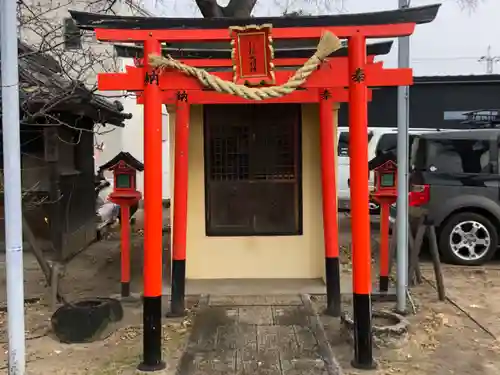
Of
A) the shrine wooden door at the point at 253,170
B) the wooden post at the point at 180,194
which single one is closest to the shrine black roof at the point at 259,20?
the wooden post at the point at 180,194

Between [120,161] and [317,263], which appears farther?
[317,263]

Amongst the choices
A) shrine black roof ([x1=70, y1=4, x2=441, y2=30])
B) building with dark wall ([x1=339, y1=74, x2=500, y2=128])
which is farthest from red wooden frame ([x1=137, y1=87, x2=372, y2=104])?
building with dark wall ([x1=339, y1=74, x2=500, y2=128])

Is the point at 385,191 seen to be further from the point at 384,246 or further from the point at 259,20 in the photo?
the point at 259,20

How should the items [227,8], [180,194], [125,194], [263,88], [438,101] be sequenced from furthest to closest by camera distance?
1. [438,101]
2. [227,8]
3. [125,194]
4. [180,194]
5. [263,88]

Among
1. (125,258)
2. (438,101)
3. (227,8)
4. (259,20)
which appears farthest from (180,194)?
(438,101)

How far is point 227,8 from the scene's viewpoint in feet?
33.1

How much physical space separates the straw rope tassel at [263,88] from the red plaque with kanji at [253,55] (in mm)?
87

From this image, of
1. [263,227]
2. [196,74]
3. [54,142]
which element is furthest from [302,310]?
[54,142]

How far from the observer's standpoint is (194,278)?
24.7 feet

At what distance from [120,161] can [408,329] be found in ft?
12.1

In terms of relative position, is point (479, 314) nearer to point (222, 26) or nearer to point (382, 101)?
point (222, 26)

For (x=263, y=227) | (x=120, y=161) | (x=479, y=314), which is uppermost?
(x=120, y=161)

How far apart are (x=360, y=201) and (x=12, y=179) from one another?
2.63 m

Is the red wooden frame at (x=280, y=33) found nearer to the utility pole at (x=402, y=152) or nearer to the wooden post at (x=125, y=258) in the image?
Answer: the utility pole at (x=402, y=152)
